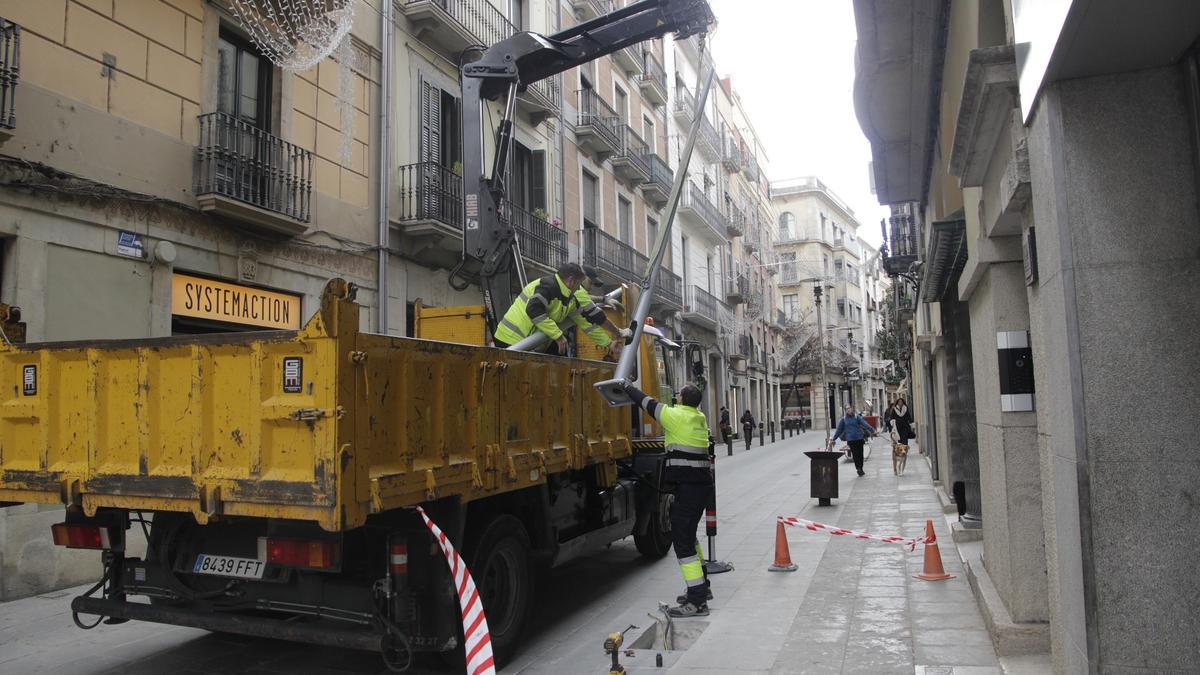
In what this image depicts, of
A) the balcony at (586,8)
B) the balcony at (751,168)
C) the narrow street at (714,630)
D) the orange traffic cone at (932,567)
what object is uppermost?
the balcony at (751,168)

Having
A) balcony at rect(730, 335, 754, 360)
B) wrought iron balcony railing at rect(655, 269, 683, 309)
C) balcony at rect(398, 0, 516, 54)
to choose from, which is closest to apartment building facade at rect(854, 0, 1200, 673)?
balcony at rect(398, 0, 516, 54)

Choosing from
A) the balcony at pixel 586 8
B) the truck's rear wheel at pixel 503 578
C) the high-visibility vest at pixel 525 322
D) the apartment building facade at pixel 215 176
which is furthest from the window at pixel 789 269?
the truck's rear wheel at pixel 503 578

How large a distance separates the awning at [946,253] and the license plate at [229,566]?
18.2ft

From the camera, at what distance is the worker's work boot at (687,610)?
632 cm

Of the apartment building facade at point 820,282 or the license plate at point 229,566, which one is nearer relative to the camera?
the license plate at point 229,566

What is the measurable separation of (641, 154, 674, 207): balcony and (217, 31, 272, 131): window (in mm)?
15910

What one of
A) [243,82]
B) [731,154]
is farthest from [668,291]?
[243,82]

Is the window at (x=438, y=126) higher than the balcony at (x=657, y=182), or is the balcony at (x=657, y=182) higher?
the balcony at (x=657, y=182)

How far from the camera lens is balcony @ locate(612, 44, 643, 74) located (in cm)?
2516

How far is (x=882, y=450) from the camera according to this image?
2842cm

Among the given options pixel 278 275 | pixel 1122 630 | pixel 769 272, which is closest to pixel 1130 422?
pixel 1122 630

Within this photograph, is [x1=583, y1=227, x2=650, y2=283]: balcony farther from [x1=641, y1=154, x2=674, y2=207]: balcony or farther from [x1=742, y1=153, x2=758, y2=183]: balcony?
[x1=742, y1=153, x2=758, y2=183]: balcony

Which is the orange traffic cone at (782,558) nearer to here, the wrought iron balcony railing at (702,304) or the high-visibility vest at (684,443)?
the high-visibility vest at (684,443)

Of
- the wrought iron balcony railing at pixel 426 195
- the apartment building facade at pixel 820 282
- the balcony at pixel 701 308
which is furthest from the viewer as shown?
the apartment building facade at pixel 820 282
